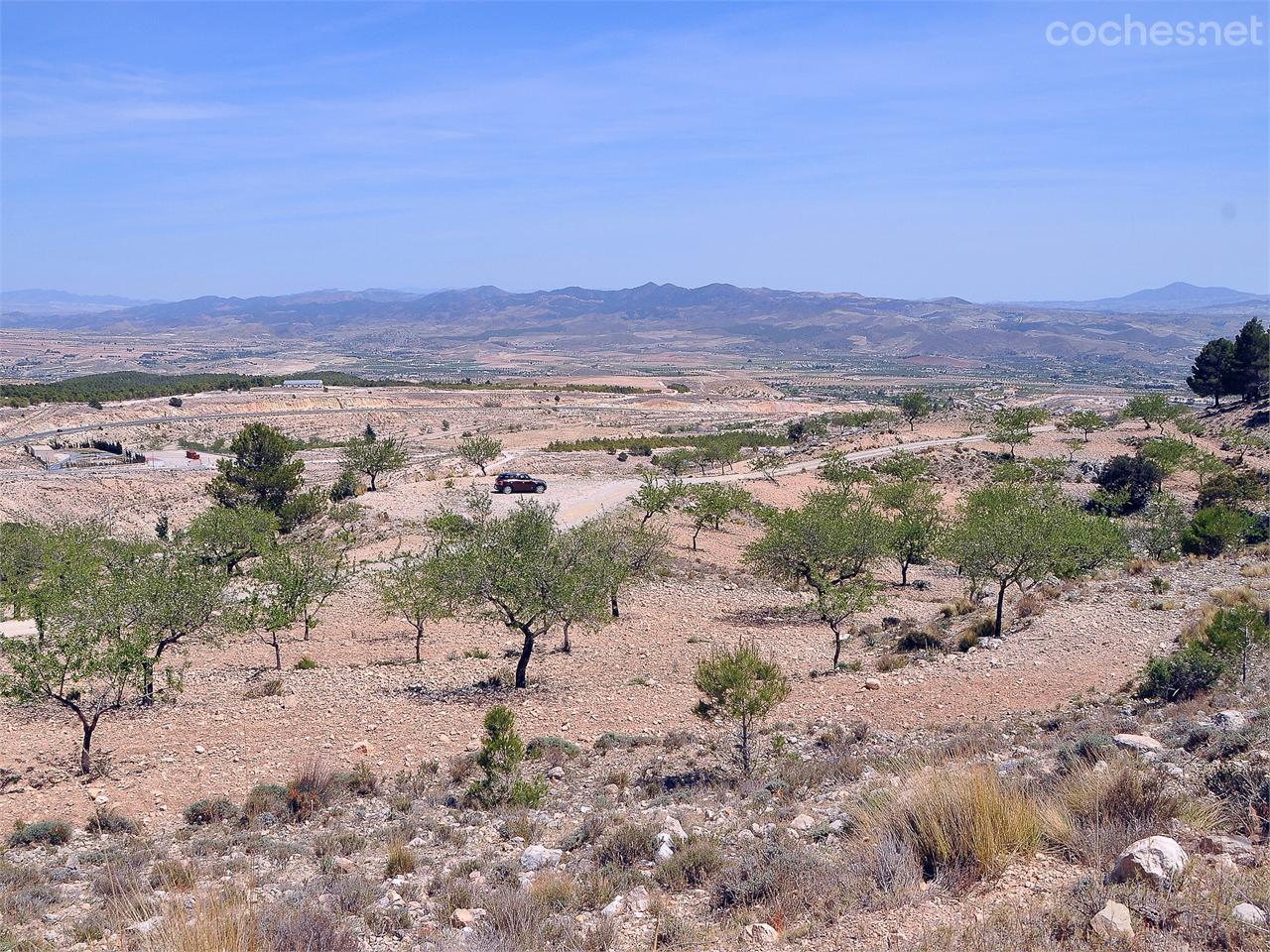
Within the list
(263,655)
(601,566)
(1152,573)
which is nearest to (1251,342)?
(1152,573)

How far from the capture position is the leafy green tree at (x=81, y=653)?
635 inches

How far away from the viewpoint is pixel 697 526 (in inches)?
1650

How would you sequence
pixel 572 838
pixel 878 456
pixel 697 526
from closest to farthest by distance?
pixel 572 838, pixel 697 526, pixel 878 456

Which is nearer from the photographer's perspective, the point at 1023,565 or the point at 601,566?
the point at 601,566

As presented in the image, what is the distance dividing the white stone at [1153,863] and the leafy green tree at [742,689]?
7.54m

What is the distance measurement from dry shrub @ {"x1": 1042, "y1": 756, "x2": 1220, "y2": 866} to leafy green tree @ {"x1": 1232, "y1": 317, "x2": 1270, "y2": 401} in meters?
→ 72.6

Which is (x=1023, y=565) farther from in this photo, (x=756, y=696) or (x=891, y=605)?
(x=756, y=696)

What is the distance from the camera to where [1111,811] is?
902 centimetres

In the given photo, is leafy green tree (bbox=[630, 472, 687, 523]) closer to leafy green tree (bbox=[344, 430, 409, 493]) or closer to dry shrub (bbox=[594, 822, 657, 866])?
leafy green tree (bbox=[344, 430, 409, 493])

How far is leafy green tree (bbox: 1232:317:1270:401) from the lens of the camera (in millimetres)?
69000

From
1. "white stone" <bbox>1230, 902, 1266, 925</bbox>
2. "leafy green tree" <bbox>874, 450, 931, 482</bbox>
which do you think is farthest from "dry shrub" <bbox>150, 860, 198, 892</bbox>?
"leafy green tree" <bbox>874, 450, 931, 482</bbox>

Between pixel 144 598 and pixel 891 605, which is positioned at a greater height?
pixel 144 598

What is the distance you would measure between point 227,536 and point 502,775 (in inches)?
960

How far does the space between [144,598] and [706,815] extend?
48.6 feet
